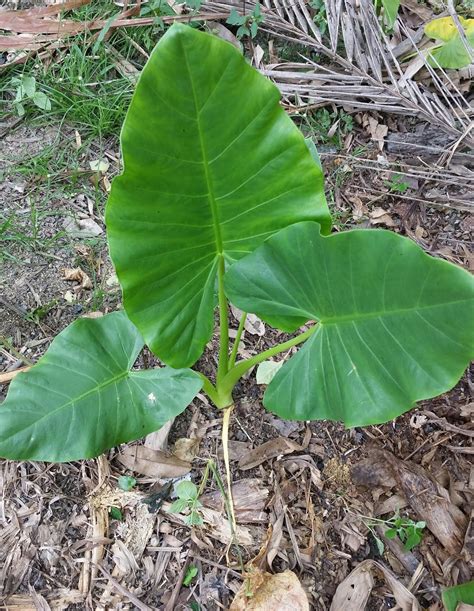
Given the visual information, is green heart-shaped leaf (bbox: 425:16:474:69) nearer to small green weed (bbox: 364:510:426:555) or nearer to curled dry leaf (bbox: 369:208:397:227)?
curled dry leaf (bbox: 369:208:397:227)

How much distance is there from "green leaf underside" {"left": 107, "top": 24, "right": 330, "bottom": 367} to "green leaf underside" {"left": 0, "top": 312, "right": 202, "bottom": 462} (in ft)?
0.25

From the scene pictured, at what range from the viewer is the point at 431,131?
166cm

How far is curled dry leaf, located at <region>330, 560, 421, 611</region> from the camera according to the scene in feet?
3.50

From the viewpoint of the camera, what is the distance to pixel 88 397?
0.99m

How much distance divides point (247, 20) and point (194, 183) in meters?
1.10

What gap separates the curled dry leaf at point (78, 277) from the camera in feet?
4.71

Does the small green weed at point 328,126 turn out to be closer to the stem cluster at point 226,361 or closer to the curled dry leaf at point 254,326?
the curled dry leaf at point 254,326

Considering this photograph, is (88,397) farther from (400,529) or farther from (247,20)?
(247,20)

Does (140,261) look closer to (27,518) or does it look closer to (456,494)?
(27,518)

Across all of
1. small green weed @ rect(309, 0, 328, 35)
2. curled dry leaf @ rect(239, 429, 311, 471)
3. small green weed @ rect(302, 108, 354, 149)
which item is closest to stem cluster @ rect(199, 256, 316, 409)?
curled dry leaf @ rect(239, 429, 311, 471)

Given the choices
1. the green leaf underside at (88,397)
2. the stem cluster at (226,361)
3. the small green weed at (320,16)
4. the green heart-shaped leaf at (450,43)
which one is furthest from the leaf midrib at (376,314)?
the small green weed at (320,16)

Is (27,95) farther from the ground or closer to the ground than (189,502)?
farther from the ground

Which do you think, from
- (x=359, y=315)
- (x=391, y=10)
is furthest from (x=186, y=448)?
(x=391, y=10)

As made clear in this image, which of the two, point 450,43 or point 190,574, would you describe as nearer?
point 190,574
